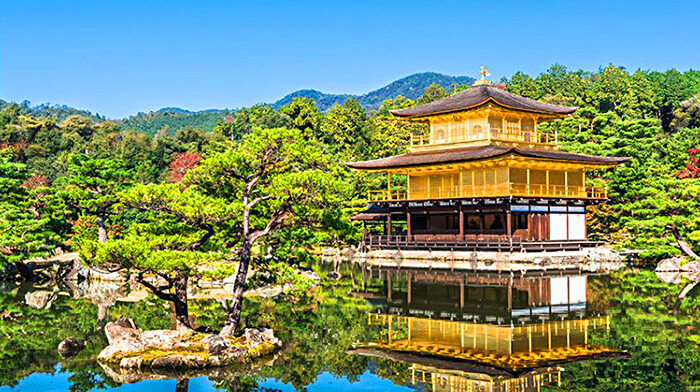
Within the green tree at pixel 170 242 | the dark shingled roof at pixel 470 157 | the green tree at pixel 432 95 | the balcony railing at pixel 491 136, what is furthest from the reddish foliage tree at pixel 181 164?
the green tree at pixel 170 242

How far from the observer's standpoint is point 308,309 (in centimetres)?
2109

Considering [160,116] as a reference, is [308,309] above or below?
below

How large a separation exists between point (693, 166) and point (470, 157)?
56.6 ft

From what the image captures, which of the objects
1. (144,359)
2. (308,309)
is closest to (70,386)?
(144,359)

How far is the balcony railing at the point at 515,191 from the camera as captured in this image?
37625mm

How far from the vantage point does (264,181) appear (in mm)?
16125

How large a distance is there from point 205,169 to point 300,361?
454cm

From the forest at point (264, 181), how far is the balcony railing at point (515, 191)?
1396 millimetres

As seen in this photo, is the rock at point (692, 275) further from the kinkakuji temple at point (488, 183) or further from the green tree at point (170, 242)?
the green tree at point (170, 242)

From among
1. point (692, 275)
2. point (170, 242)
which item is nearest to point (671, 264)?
point (692, 275)

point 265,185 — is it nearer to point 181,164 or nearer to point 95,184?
point 95,184

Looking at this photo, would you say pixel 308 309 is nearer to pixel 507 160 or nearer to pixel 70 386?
pixel 70 386

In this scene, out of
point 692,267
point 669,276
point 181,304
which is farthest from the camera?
point 692,267

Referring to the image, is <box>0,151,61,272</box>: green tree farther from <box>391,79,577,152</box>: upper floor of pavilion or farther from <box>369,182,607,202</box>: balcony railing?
<box>391,79,577,152</box>: upper floor of pavilion
